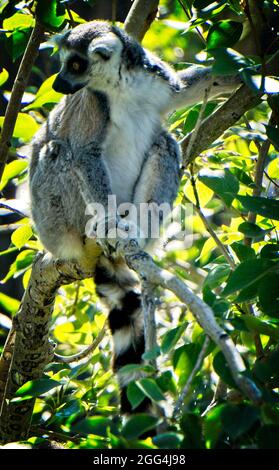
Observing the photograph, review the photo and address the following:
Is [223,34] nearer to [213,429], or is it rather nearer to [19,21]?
[19,21]

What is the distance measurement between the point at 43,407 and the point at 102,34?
89.9 inches

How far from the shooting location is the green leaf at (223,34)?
118 inches

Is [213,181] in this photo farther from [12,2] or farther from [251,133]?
[12,2]

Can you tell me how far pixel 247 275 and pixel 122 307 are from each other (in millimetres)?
1252

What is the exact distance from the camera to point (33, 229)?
13.1 feet

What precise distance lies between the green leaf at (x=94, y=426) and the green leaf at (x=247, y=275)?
0.66 m

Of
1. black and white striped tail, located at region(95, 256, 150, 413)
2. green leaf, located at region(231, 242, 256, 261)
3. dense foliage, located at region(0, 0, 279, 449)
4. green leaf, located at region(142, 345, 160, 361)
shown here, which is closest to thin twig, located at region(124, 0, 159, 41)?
dense foliage, located at region(0, 0, 279, 449)

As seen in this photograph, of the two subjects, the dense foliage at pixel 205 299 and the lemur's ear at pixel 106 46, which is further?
the lemur's ear at pixel 106 46

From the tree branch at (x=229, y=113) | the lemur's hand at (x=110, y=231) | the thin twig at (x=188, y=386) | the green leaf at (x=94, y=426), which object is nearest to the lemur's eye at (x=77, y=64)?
the tree branch at (x=229, y=113)

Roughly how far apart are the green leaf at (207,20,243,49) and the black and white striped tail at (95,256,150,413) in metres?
1.25

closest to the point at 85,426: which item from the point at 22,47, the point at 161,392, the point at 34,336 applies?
the point at 161,392

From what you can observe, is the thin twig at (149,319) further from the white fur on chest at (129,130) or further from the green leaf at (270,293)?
the white fur on chest at (129,130)

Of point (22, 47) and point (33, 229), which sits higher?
point (22, 47)
